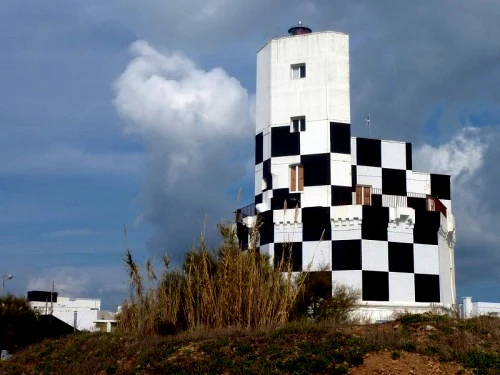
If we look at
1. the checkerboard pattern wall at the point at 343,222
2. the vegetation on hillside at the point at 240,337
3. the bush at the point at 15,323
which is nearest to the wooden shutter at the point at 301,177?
the checkerboard pattern wall at the point at 343,222

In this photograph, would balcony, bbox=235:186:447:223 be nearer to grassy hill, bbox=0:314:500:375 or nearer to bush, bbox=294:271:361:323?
bush, bbox=294:271:361:323

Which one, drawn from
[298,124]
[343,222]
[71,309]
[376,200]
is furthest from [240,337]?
[71,309]

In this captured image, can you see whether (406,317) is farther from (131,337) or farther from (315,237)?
(315,237)

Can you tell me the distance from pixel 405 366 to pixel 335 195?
18.4 meters

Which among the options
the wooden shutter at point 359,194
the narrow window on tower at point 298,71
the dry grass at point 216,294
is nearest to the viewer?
the dry grass at point 216,294

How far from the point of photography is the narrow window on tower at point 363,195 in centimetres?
3139

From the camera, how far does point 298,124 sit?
100ft

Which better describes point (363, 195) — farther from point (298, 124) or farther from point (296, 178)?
point (298, 124)

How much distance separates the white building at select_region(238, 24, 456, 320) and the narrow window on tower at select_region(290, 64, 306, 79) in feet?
0.13

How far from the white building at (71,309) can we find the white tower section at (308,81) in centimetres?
1788

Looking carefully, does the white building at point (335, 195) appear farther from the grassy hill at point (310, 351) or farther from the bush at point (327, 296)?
the grassy hill at point (310, 351)

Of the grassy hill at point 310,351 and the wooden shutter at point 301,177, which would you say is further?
the wooden shutter at point 301,177

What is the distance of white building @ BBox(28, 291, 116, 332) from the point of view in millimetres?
45906

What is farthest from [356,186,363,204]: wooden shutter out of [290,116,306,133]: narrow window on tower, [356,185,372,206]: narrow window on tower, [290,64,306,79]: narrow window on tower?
[290,64,306,79]: narrow window on tower
